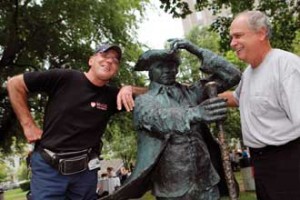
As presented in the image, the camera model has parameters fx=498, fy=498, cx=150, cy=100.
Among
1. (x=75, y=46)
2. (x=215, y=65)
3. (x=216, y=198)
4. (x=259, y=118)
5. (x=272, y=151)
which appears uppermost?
(x=75, y=46)

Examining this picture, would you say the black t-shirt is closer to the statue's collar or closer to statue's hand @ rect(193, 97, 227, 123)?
the statue's collar

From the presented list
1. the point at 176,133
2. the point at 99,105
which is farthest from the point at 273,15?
the point at 176,133

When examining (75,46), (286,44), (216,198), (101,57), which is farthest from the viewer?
(75,46)

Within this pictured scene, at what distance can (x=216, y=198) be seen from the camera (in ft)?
10.1

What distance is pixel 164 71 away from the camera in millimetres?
3164

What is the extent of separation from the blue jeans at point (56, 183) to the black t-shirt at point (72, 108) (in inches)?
6.2

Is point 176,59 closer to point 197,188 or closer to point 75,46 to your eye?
point 197,188

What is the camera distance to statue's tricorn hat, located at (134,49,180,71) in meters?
3.11

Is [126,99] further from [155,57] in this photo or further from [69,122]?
[69,122]

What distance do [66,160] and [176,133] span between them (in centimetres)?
94

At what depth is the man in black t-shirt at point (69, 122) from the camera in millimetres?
3496

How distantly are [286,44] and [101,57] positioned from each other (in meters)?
9.99

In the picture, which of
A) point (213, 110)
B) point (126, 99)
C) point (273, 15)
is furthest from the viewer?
point (273, 15)

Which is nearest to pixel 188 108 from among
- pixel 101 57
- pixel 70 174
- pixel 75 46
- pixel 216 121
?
pixel 216 121
